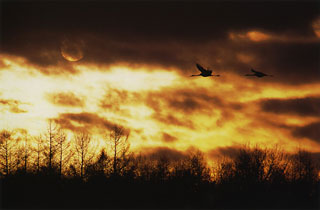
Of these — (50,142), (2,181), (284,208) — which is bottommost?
(284,208)

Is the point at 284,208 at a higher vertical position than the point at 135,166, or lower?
lower

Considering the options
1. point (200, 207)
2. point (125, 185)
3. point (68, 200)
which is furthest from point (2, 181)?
point (200, 207)

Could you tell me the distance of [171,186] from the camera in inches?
2601

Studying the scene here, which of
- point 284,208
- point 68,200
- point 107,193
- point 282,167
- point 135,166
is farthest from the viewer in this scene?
point 135,166

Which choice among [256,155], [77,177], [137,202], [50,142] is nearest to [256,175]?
[256,155]

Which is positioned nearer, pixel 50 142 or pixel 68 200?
pixel 68 200

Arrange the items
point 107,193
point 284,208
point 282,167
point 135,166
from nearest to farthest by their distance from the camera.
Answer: point 284,208, point 107,193, point 282,167, point 135,166

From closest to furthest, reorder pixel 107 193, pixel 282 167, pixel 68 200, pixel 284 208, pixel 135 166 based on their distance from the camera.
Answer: pixel 284 208 < pixel 68 200 < pixel 107 193 < pixel 282 167 < pixel 135 166

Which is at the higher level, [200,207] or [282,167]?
[282,167]

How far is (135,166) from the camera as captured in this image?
74875 mm

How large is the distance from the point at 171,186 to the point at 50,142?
18.7 meters

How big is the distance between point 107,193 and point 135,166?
11.5m

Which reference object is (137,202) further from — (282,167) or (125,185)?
(282,167)

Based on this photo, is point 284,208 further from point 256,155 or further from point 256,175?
point 256,155
